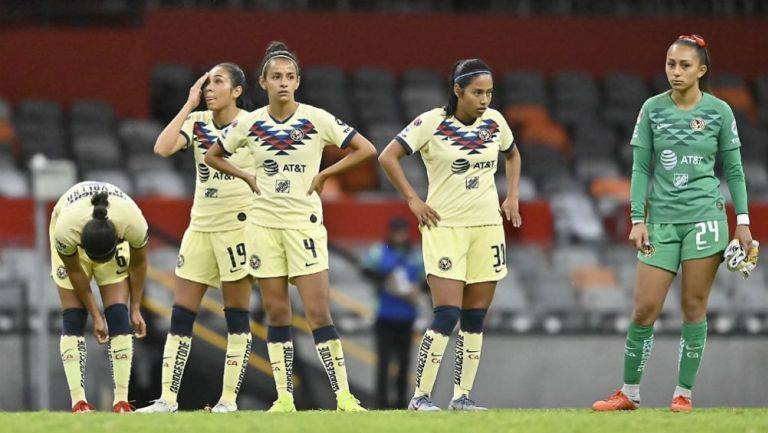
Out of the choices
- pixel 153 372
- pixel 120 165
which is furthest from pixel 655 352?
pixel 120 165

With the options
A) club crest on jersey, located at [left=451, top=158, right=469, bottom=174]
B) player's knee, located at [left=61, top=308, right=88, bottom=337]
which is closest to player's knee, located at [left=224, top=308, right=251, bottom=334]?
player's knee, located at [left=61, top=308, right=88, bottom=337]

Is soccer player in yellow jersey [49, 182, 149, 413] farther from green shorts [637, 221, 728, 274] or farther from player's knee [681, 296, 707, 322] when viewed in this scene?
player's knee [681, 296, 707, 322]

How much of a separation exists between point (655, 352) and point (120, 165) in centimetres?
703

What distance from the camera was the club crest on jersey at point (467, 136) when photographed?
12.1m

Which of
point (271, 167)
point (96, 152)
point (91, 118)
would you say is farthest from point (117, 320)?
point (91, 118)

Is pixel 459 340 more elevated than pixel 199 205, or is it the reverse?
pixel 199 205

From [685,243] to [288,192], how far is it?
8.98ft

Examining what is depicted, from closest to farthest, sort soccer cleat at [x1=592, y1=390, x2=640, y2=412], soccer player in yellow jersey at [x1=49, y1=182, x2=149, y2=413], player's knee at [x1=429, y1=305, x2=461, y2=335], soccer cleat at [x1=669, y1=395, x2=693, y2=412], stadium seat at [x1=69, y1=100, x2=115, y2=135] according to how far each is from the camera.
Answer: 1. soccer cleat at [x1=669, y1=395, x2=693, y2=412]
2. soccer cleat at [x1=592, y1=390, x2=640, y2=412]
3. player's knee at [x1=429, y1=305, x2=461, y2=335]
4. soccer player in yellow jersey at [x1=49, y1=182, x2=149, y2=413]
5. stadium seat at [x1=69, y1=100, x2=115, y2=135]

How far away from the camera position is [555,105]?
26.1 meters

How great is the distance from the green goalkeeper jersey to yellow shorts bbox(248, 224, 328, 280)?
2235 mm

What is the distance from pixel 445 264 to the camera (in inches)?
473

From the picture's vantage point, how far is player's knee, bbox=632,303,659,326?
1141 cm

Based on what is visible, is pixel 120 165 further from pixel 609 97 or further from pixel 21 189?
pixel 609 97

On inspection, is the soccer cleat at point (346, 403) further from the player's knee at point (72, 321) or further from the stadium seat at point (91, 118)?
the stadium seat at point (91, 118)
